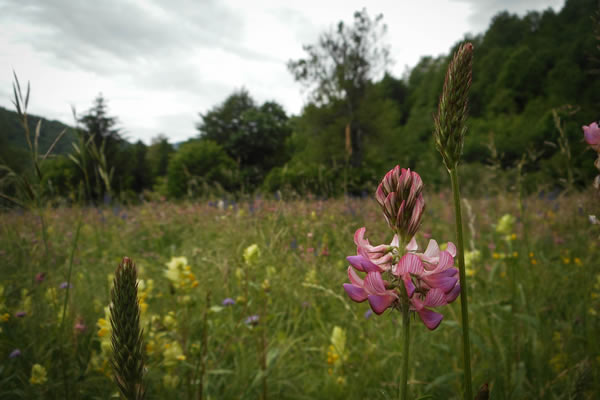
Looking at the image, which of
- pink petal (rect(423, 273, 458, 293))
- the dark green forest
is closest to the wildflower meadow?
pink petal (rect(423, 273, 458, 293))

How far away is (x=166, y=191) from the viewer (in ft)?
63.0

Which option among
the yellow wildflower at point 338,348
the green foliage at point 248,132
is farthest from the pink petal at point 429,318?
the green foliage at point 248,132

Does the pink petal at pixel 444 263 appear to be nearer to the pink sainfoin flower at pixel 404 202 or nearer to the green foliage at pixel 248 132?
the pink sainfoin flower at pixel 404 202

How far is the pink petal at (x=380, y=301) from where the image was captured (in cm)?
49

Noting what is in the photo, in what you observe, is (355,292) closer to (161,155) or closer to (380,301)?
(380,301)

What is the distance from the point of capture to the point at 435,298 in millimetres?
469

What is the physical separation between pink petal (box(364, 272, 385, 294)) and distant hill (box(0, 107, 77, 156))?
143 centimetres

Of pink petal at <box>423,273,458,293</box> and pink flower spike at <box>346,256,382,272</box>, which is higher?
pink flower spike at <box>346,256,382,272</box>

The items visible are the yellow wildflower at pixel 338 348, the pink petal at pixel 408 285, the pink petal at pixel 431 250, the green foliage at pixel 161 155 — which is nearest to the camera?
the pink petal at pixel 408 285

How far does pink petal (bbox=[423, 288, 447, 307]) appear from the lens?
0.47 metres

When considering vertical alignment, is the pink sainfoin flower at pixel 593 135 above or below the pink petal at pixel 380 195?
above

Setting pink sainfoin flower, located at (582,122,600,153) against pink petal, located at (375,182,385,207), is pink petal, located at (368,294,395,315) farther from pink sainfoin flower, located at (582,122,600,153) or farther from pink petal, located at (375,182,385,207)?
pink sainfoin flower, located at (582,122,600,153)

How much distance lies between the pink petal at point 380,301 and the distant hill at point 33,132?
1.45 metres

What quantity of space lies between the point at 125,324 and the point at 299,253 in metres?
2.81
